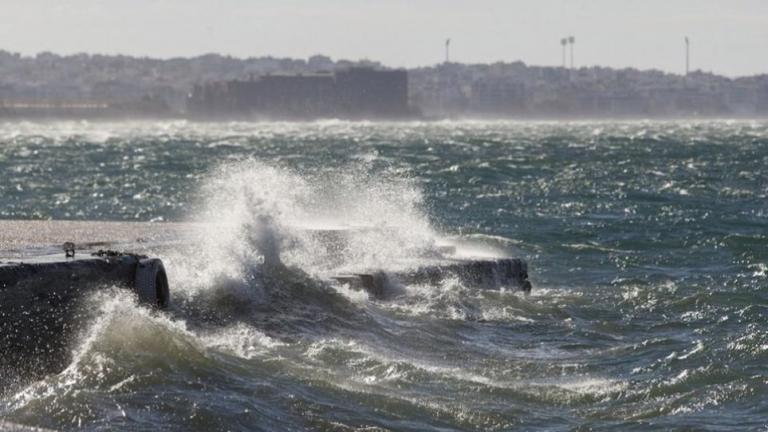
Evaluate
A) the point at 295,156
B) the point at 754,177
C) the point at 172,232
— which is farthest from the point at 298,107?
the point at 172,232

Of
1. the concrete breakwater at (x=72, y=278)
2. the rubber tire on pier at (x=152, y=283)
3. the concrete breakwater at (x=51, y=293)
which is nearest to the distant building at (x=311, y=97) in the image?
the concrete breakwater at (x=72, y=278)

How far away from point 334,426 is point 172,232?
23.0 ft

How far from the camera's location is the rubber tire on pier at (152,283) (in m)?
11.0

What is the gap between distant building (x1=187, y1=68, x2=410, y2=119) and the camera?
190375 millimetres

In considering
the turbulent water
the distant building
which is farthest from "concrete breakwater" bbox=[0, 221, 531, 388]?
the distant building

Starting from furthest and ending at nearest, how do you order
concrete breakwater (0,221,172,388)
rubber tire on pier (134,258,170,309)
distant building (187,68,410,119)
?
distant building (187,68,410,119), rubber tire on pier (134,258,170,309), concrete breakwater (0,221,172,388)

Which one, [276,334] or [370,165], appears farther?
[370,165]

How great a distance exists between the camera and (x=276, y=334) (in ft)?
37.4

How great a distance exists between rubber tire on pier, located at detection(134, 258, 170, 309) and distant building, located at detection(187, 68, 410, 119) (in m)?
177

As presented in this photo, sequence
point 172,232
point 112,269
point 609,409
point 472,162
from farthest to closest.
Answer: point 472,162 → point 172,232 → point 112,269 → point 609,409

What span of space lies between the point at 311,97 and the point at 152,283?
183 m

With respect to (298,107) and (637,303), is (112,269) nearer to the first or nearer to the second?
(637,303)

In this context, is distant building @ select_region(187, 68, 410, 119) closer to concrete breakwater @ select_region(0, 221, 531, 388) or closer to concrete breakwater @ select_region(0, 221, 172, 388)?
concrete breakwater @ select_region(0, 221, 531, 388)

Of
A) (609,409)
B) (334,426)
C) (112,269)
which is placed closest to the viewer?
(334,426)
